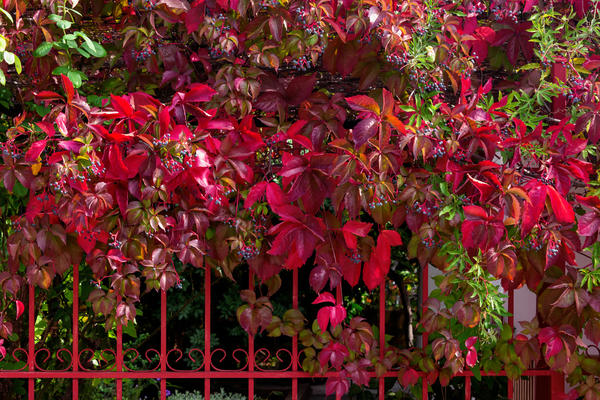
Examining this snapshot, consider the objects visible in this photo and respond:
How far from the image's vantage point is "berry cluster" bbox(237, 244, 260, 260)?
2.36 m

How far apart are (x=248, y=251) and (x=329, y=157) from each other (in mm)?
494

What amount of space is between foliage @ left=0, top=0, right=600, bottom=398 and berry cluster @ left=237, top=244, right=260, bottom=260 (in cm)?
1

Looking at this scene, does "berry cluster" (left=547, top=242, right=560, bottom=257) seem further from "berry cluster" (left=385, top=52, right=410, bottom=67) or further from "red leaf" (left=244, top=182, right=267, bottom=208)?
"red leaf" (left=244, top=182, right=267, bottom=208)

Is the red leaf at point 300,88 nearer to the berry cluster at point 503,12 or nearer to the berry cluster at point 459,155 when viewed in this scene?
the berry cluster at point 459,155

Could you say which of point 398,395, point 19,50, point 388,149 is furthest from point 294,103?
point 398,395

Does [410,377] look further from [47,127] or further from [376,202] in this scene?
[47,127]

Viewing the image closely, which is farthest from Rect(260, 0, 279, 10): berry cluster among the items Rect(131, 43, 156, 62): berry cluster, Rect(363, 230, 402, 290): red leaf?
Rect(363, 230, 402, 290): red leaf

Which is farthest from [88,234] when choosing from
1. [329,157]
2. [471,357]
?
[471,357]

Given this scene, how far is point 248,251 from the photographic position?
2.37 meters

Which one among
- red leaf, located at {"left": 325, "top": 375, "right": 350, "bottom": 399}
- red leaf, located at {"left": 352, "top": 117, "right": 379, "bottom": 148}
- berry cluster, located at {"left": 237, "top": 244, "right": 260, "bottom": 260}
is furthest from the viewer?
red leaf, located at {"left": 325, "top": 375, "right": 350, "bottom": 399}

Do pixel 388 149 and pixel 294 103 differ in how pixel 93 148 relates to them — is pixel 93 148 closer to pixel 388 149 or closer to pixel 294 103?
pixel 294 103

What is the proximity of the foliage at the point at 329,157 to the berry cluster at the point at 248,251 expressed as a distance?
0.01m

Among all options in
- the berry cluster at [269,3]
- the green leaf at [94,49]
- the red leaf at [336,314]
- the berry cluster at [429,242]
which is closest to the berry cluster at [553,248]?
the berry cluster at [429,242]

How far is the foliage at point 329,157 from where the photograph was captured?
215 centimetres
